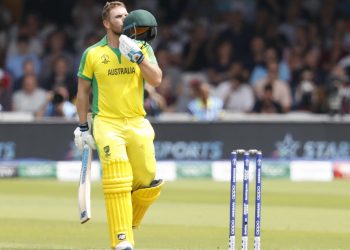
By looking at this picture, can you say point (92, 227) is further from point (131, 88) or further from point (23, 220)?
point (131, 88)

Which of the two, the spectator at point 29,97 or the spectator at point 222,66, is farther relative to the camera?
the spectator at point 222,66

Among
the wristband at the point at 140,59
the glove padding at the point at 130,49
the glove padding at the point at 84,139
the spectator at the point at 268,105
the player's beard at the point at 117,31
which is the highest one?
the player's beard at the point at 117,31

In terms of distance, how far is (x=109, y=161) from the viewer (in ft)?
21.4

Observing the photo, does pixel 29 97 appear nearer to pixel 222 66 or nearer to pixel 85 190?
pixel 222 66

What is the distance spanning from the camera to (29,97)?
14.5 metres

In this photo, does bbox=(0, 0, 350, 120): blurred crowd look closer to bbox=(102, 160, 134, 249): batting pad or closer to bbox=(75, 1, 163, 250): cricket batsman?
bbox=(75, 1, 163, 250): cricket batsman

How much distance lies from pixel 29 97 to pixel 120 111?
8.02 m

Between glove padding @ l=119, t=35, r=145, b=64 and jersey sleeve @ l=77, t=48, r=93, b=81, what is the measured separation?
298 millimetres

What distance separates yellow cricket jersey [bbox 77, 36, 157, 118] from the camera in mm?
6605

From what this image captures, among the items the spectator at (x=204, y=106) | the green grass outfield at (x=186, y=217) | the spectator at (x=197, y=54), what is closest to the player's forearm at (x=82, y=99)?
the green grass outfield at (x=186, y=217)

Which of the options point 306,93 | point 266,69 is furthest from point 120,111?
point 266,69

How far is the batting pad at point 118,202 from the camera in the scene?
6.49 m

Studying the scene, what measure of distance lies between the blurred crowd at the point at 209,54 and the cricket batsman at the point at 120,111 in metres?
6.90

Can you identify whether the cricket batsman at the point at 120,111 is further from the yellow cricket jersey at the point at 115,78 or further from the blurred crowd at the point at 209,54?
the blurred crowd at the point at 209,54
